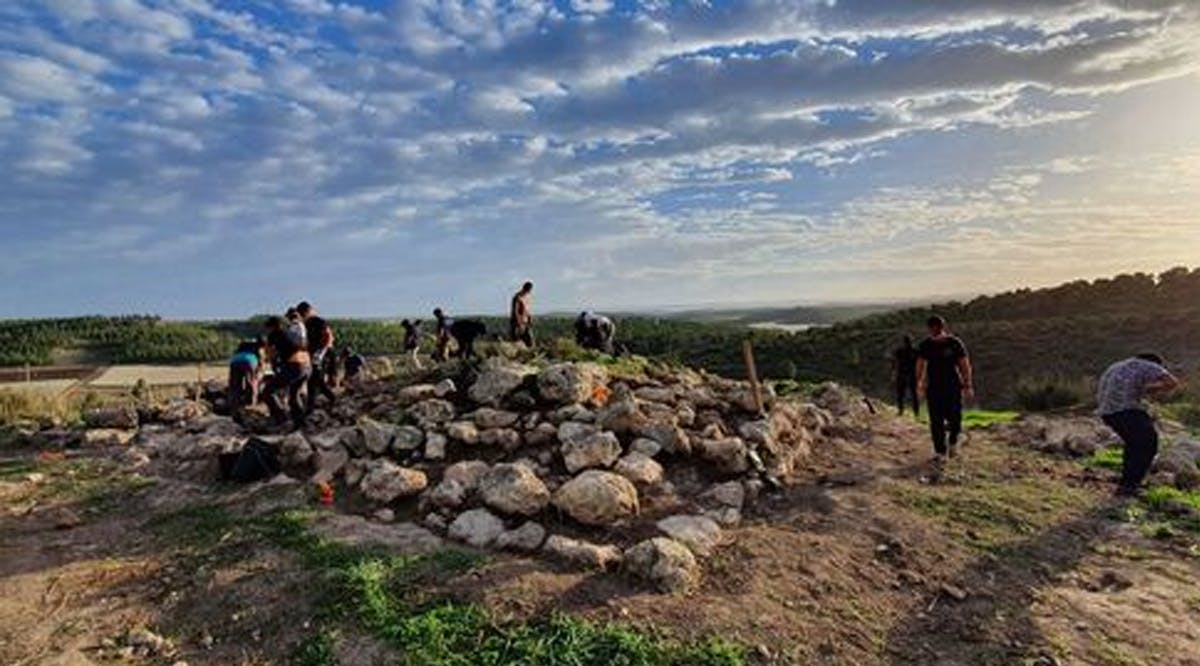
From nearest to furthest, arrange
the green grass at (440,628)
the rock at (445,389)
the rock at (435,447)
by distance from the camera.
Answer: the green grass at (440,628)
the rock at (435,447)
the rock at (445,389)

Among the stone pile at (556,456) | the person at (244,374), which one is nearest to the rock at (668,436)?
the stone pile at (556,456)

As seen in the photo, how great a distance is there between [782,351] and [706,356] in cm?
412

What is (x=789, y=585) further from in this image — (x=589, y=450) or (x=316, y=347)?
(x=316, y=347)

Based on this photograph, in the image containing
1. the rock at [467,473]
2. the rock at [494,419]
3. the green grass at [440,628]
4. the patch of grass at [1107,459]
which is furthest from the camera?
the patch of grass at [1107,459]

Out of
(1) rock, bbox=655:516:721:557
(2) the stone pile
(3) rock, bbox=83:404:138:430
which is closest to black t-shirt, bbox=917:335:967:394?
(2) the stone pile

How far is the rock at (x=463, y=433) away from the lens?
34.6 feet

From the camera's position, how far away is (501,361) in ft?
42.4

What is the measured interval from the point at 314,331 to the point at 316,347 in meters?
0.23

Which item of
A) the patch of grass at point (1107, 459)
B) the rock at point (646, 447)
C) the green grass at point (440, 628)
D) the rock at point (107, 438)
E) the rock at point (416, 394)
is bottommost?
the patch of grass at point (1107, 459)

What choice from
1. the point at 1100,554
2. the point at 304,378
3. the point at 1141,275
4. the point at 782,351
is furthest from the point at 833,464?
the point at 1141,275

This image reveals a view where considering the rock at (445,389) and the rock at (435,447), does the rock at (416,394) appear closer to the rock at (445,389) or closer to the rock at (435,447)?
the rock at (445,389)

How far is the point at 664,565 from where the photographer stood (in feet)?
24.1

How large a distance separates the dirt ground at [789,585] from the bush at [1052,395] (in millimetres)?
15073

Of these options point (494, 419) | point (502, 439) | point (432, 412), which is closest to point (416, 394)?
point (432, 412)
